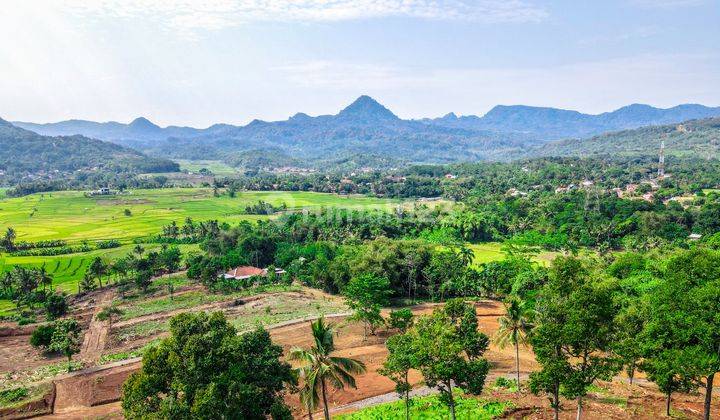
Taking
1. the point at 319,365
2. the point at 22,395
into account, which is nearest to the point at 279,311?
the point at 22,395

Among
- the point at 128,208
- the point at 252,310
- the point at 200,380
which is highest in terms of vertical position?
the point at 200,380

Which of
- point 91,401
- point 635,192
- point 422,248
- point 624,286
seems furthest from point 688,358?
point 635,192

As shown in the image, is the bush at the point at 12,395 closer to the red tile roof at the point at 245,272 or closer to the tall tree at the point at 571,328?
the tall tree at the point at 571,328

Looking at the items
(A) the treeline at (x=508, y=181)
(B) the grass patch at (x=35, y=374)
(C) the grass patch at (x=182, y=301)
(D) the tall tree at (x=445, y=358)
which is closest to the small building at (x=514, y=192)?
(A) the treeline at (x=508, y=181)

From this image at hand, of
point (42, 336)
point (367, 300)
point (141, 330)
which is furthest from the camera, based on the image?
point (141, 330)

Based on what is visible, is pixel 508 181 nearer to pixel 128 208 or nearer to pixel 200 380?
pixel 128 208

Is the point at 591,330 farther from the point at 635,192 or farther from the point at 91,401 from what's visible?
the point at 635,192
